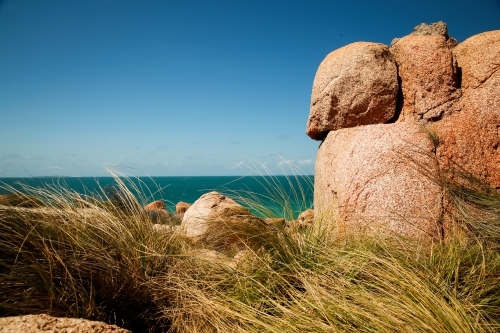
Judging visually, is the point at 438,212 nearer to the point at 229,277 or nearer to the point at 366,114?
the point at 366,114

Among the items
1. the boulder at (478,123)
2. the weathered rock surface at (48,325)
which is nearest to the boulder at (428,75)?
the boulder at (478,123)

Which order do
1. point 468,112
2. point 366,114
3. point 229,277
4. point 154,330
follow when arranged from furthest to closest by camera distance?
point 366,114 → point 468,112 → point 229,277 → point 154,330

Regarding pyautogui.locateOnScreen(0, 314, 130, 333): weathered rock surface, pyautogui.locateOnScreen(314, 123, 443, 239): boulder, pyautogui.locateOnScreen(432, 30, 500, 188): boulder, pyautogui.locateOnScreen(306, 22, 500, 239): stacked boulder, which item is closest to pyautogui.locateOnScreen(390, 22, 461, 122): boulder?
pyautogui.locateOnScreen(306, 22, 500, 239): stacked boulder

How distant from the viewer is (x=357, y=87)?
11.8 feet

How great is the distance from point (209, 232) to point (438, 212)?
208 cm

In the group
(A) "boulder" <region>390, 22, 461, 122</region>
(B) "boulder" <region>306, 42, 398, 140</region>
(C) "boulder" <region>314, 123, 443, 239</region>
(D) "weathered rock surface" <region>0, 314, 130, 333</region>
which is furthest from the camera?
(B) "boulder" <region>306, 42, 398, 140</region>

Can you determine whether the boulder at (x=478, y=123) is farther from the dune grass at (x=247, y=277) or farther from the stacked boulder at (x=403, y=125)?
the dune grass at (x=247, y=277)

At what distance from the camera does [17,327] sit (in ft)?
4.07

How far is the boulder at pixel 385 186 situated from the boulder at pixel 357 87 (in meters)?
0.45

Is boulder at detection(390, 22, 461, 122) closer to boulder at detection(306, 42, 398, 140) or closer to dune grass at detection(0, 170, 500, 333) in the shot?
boulder at detection(306, 42, 398, 140)

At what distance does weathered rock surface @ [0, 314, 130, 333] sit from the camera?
4.06 feet

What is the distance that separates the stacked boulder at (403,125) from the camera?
2807 mm

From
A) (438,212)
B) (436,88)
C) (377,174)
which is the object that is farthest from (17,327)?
(436,88)

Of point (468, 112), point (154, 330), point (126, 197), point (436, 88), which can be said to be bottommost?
point (154, 330)
